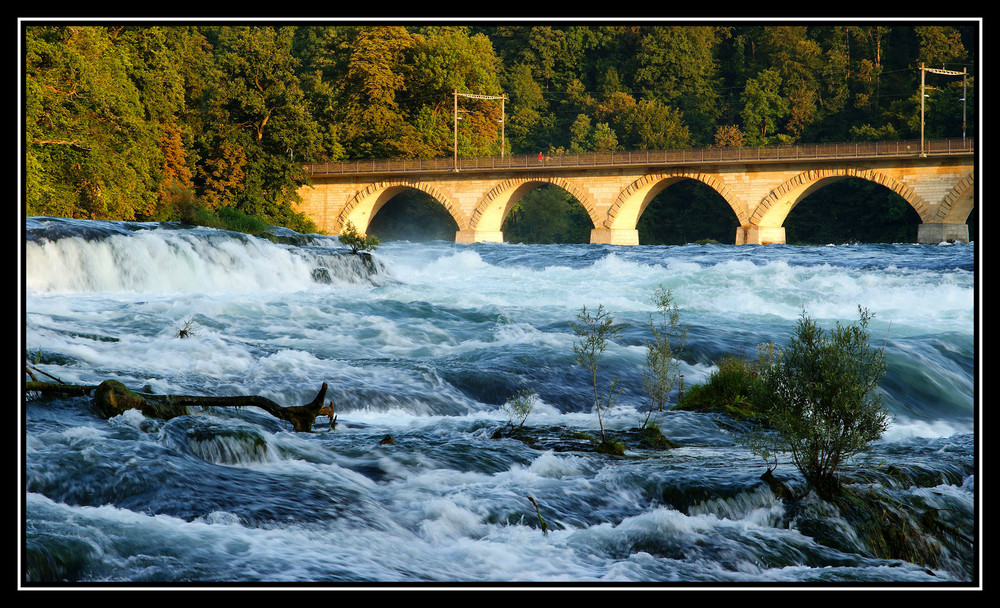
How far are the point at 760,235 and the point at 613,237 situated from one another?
6.43 m

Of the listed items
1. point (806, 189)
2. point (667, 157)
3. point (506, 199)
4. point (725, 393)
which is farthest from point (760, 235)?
point (725, 393)

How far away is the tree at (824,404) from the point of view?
5.80 m

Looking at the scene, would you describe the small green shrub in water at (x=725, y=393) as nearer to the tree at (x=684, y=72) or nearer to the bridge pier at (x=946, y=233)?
the bridge pier at (x=946, y=233)

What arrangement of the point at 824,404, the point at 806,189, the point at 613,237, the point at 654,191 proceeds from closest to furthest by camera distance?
the point at 824,404
the point at 806,189
the point at 613,237
the point at 654,191

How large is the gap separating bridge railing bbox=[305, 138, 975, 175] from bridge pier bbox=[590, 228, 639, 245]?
3129 mm

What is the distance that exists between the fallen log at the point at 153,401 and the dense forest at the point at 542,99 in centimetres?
2876

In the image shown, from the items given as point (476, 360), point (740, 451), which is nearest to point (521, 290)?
point (476, 360)

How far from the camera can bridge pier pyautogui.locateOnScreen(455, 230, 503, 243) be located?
46219mm

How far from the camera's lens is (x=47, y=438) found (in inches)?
241

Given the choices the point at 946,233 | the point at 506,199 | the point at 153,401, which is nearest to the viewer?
the point at 153,401

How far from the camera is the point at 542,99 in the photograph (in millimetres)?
52344

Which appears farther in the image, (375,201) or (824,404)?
(375,201)

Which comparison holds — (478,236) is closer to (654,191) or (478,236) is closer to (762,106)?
(654,191)

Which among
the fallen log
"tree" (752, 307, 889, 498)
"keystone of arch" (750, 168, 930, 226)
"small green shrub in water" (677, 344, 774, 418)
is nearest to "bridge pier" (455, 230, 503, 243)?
"keystone of arch" (750, 168, 930, 226)
